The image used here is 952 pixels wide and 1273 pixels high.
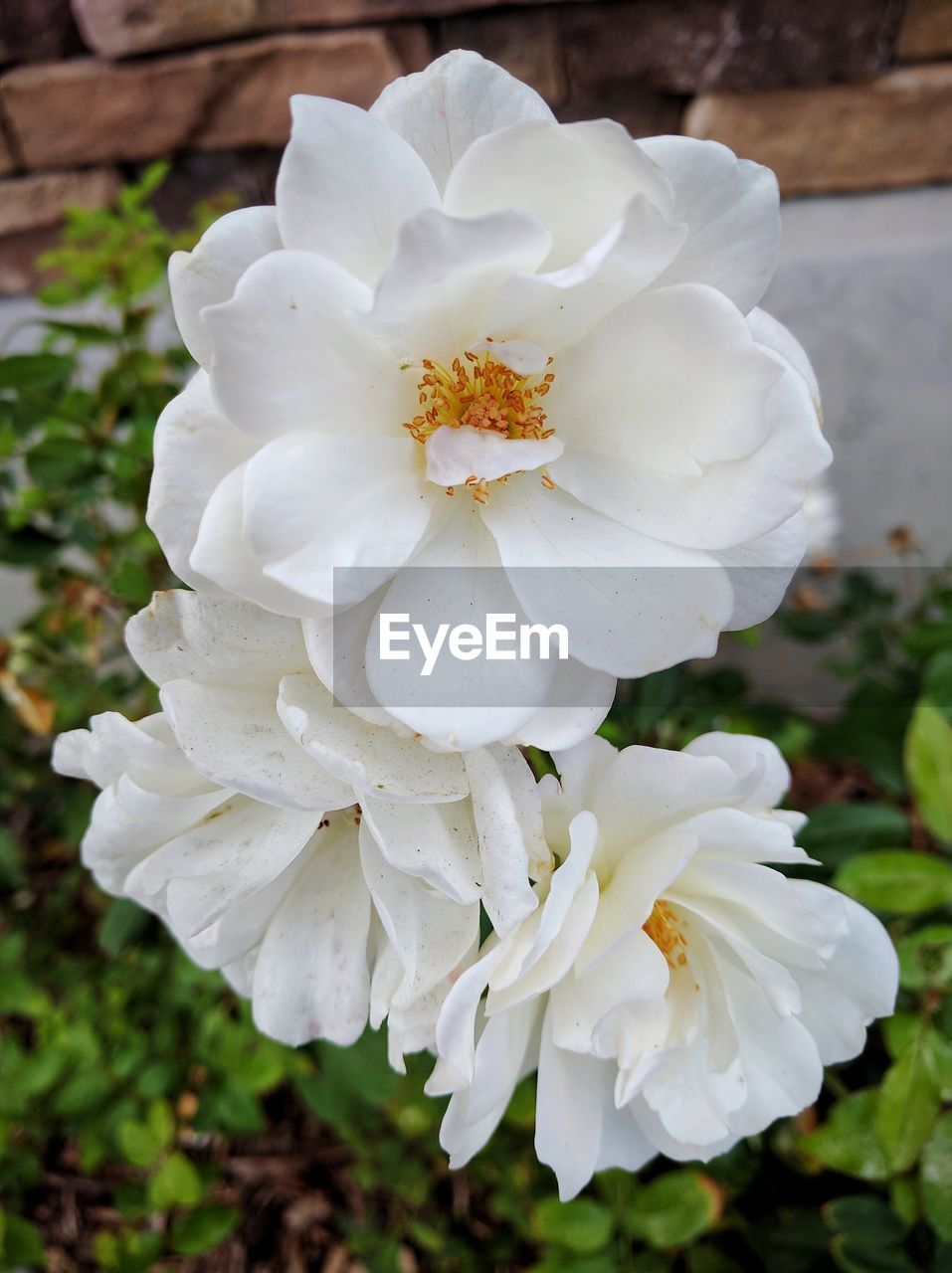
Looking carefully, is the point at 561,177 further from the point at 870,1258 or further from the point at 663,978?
the point at 870,1258

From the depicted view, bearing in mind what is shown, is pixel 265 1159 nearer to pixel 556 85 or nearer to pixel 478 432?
pixel 478 432

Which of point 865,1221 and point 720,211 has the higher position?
point 720,211

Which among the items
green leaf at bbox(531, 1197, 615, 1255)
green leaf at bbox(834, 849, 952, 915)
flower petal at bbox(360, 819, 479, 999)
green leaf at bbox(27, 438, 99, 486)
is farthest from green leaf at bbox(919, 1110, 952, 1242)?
green leaf at bbox(27, 438, 99, 486)

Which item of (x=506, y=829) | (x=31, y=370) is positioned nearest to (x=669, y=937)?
(x=506, y=829)

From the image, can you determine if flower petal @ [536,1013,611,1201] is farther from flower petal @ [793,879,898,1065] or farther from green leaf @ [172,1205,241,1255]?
green leaf @ [172,1205,241,1255]

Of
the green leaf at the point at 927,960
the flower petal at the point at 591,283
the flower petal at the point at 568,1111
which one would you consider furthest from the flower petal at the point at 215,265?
the green leaf at the point at 927,960

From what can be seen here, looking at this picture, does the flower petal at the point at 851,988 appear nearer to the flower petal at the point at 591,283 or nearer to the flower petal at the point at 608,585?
the flower petal at the point at 608,585

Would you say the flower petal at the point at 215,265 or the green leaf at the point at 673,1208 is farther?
the green leaf at the point at 673,1208
